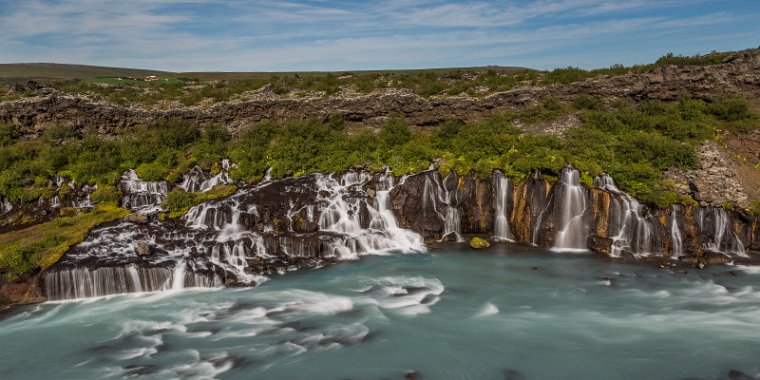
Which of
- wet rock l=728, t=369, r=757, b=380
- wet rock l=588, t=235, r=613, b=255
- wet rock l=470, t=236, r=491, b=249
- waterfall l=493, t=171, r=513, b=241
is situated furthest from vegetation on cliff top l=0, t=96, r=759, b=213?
wet rock l=728, t=369, r=757, b=380

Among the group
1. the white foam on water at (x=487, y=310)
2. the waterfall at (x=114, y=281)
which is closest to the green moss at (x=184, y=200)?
the waterfall at (x=114, y=281)

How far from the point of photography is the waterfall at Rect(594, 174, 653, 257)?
20.4m

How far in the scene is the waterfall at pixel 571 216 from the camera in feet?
70.4

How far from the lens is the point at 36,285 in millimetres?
17016

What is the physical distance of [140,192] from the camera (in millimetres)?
26734

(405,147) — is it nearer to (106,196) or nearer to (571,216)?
(571,216)

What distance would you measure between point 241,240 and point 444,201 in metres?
10.8

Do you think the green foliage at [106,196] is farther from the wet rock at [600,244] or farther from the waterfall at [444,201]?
the wet rock at [600,244]

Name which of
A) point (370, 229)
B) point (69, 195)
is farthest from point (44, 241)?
point (370, 229)

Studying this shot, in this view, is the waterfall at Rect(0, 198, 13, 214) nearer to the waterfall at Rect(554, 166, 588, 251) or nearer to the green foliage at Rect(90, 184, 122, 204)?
the green foliage at Rect(90, 184, 122, 204)

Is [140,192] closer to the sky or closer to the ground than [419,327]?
closer to the sky

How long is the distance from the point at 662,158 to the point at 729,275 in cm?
727

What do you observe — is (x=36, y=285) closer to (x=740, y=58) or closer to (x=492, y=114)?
(x=492, y=114)

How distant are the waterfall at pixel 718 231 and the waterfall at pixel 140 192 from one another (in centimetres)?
2778
